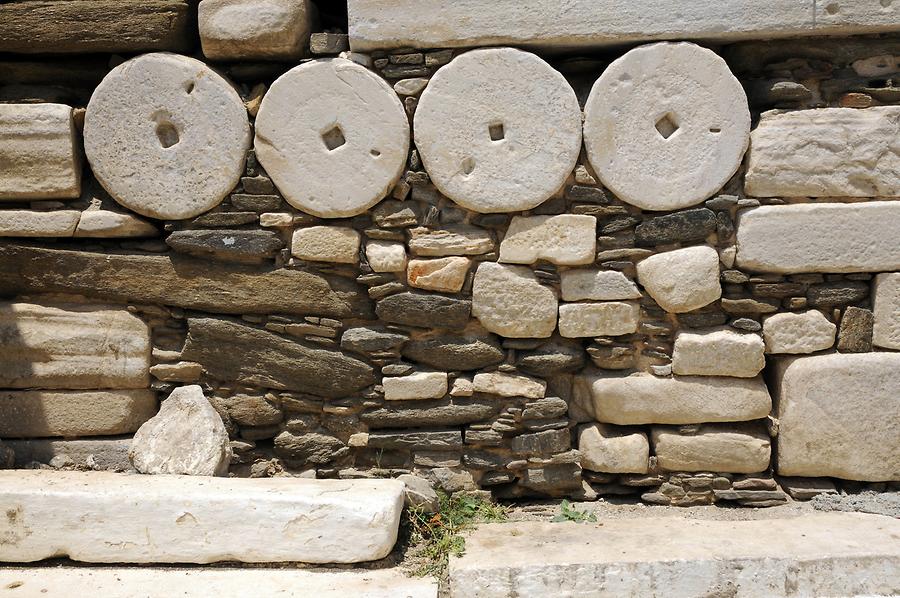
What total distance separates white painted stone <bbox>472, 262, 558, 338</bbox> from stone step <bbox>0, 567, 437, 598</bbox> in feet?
3.67

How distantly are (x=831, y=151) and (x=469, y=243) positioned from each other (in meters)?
1.57

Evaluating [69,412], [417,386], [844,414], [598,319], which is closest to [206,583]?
[417,386]

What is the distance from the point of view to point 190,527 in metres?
2.91

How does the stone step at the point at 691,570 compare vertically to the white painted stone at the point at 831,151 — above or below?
below

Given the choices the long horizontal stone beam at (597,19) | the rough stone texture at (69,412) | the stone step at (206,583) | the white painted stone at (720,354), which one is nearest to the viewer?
the stone step at (206,583)

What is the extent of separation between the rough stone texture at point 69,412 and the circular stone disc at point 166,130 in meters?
0.87

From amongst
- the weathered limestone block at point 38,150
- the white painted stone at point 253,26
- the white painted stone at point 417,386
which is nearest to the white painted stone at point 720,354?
the white painted stone at point 417,386

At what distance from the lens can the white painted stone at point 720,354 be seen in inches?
133

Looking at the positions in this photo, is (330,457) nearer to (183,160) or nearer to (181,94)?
(183,160)

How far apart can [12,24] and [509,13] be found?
2164 mm

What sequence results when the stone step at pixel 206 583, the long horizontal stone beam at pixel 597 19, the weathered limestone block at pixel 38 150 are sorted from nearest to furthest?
1. the stone step at pixel 206 583
2. the long horizontal stone beam at pixel 597 19
3. the weathered limestone block at pixel 38 150

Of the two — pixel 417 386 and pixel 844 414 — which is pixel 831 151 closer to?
pixel 844 414

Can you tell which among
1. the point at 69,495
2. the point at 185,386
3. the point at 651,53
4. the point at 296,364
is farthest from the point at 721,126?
the point at 69,495

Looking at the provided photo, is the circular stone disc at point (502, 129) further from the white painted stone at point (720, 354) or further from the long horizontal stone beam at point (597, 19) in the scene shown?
the white painted stone at point (720, 354)
